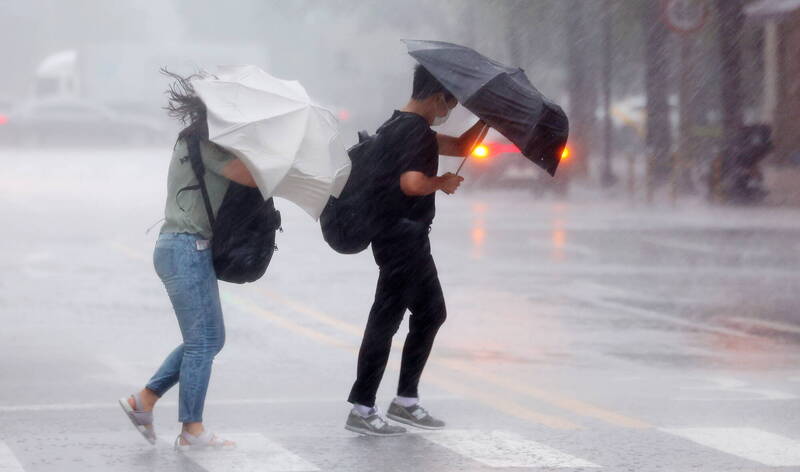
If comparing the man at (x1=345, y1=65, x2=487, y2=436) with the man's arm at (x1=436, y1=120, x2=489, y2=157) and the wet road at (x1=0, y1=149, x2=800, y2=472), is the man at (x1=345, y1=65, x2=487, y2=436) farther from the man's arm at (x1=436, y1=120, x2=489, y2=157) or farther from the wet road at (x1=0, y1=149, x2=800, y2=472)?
the wet road at (x1=0, y1=149, x2=800, y2=472)

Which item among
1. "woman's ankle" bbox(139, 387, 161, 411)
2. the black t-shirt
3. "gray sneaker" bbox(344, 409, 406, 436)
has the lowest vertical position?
"woman's ankle" bbox(139, 387, 161, 411)

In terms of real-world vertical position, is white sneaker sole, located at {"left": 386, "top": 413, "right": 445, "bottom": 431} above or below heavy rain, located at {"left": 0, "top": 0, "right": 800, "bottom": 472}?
below

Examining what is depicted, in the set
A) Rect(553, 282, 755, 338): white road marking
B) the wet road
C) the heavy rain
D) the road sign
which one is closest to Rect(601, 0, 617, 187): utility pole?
the heavy rain

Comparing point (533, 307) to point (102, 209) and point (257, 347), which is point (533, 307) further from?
point (102, 209)

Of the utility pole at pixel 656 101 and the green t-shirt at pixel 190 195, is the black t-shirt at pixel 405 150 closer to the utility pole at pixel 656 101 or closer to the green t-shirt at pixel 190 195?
the green t-shirt at pixel 190 195

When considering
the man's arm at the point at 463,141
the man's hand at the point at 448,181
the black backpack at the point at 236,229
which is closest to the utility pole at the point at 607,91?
the man's arm at the point at 463,141

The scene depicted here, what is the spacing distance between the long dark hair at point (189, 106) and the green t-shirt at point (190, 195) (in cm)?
5

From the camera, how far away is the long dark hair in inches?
293

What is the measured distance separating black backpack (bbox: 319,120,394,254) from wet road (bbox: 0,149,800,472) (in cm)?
90

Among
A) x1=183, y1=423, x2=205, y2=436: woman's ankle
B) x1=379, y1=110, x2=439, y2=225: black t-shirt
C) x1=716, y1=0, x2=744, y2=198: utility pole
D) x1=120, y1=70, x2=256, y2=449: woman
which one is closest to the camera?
x1=120, y1=70, x2=256, y2=449: woman

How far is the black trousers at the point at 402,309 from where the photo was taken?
7.96 meters

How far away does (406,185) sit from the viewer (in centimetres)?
771

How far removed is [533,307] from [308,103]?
6.05 meters

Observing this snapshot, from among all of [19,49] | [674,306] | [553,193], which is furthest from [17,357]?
[19,49]
